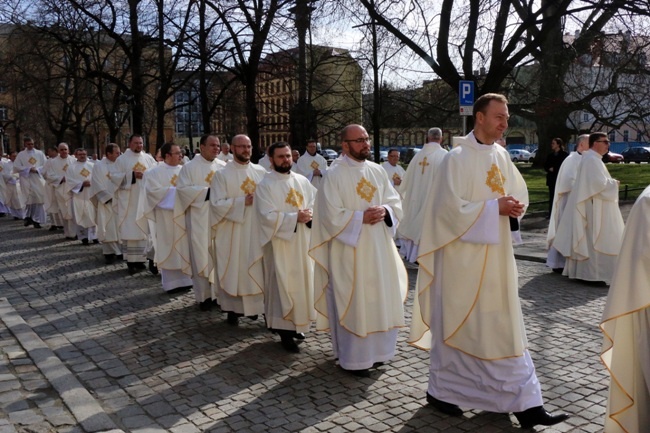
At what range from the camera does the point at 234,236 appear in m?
7.59

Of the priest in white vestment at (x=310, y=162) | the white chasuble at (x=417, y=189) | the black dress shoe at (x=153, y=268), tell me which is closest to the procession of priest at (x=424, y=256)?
the black dress shoe at (x=153, y=268)

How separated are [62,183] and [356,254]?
12.7 m

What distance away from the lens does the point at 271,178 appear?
6848 mm

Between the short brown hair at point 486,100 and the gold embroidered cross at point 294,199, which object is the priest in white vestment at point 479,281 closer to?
the short brown hair at point 486,100

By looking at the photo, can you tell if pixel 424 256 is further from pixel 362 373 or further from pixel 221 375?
pixel 221 375

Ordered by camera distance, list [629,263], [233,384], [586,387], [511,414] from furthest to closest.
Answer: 1. [233,384]
2. [586,387]
3. [511,414]
4. [629,263]

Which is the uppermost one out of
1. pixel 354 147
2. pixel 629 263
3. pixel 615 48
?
pixel 615 48

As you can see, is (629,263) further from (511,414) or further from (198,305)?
(198,305)

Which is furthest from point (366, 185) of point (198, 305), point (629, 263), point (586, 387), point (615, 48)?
point (615, 48)

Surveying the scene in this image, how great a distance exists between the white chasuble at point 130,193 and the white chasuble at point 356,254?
18.3 ft

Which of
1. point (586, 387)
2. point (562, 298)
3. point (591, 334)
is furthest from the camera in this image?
point (562, 298)

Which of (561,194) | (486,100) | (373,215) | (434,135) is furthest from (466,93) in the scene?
(486,100)

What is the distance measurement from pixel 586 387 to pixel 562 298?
3.40 metres

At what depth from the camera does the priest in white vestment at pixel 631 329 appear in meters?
3.41
